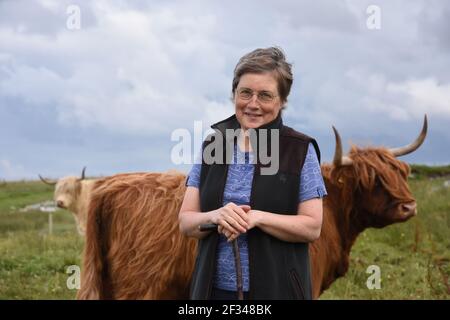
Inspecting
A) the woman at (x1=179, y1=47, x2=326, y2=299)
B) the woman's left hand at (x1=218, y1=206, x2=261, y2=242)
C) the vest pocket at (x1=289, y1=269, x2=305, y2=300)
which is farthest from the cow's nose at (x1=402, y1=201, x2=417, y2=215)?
the woman's left hand at (x1=218, y1=206, x2=261, y2=242)

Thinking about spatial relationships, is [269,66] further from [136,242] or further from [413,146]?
[413,146]

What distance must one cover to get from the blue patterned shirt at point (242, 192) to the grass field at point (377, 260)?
4.16 meters

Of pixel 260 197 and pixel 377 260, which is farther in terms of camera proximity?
pixel 377 260

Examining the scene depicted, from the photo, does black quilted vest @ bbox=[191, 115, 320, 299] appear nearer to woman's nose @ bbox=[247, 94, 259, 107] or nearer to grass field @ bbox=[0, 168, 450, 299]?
woman's nose @ bbox=[247, 94, 259, 107]

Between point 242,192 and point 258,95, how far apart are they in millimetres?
404

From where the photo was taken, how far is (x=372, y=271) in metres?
8.44

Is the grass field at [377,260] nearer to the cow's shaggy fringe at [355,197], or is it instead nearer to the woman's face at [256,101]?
the cow's shaggy fringe at [355,197]

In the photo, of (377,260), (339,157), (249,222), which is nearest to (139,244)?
(339,157)

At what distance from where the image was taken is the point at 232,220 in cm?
234


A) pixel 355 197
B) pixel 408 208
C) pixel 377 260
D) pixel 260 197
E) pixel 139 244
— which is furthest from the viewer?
pixel 377 260

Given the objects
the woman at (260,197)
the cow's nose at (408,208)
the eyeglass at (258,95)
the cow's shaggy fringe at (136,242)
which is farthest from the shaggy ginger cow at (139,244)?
the eyeglass at (258,95)

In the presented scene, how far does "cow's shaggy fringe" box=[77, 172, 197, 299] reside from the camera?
448 centimetres

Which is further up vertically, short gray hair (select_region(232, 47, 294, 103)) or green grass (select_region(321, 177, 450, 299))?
short gray hair (select_region(232, 47, 294, 103))
